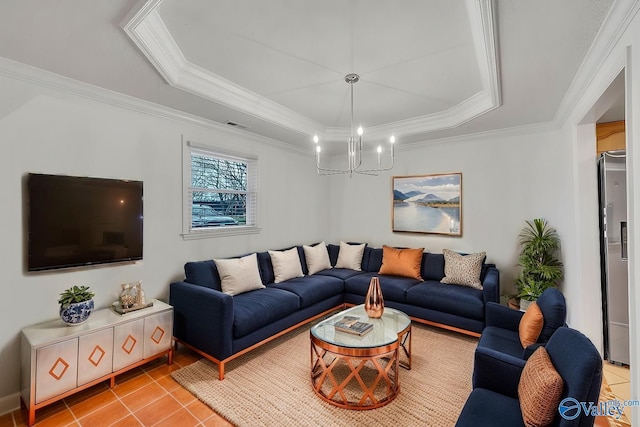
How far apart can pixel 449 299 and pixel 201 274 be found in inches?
111

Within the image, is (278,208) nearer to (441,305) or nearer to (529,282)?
(441,305)

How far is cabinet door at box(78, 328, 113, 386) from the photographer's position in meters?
2.23

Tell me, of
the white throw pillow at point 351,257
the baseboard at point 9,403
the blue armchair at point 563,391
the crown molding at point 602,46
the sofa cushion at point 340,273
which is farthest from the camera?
the white throw pillow at point 351,257

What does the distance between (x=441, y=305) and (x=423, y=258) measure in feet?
2.98

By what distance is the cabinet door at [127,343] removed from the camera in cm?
242

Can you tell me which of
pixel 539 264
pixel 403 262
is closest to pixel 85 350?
pixel 403 262

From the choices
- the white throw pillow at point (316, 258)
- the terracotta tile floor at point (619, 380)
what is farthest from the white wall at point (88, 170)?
the terracotta tile floor at point (619, 380)

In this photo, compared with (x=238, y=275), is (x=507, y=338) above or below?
below

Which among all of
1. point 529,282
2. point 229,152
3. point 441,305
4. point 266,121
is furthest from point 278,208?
point 529,282

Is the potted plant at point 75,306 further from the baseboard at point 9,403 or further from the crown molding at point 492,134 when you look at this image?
the crown molding at point 492,134

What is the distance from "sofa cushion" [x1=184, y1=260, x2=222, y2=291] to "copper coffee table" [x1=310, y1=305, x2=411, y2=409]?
136cm

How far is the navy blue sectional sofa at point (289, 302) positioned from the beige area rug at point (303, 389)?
0.53 ft

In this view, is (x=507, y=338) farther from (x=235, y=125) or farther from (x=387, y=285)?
(x=235, y=125)

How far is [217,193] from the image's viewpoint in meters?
3.88
